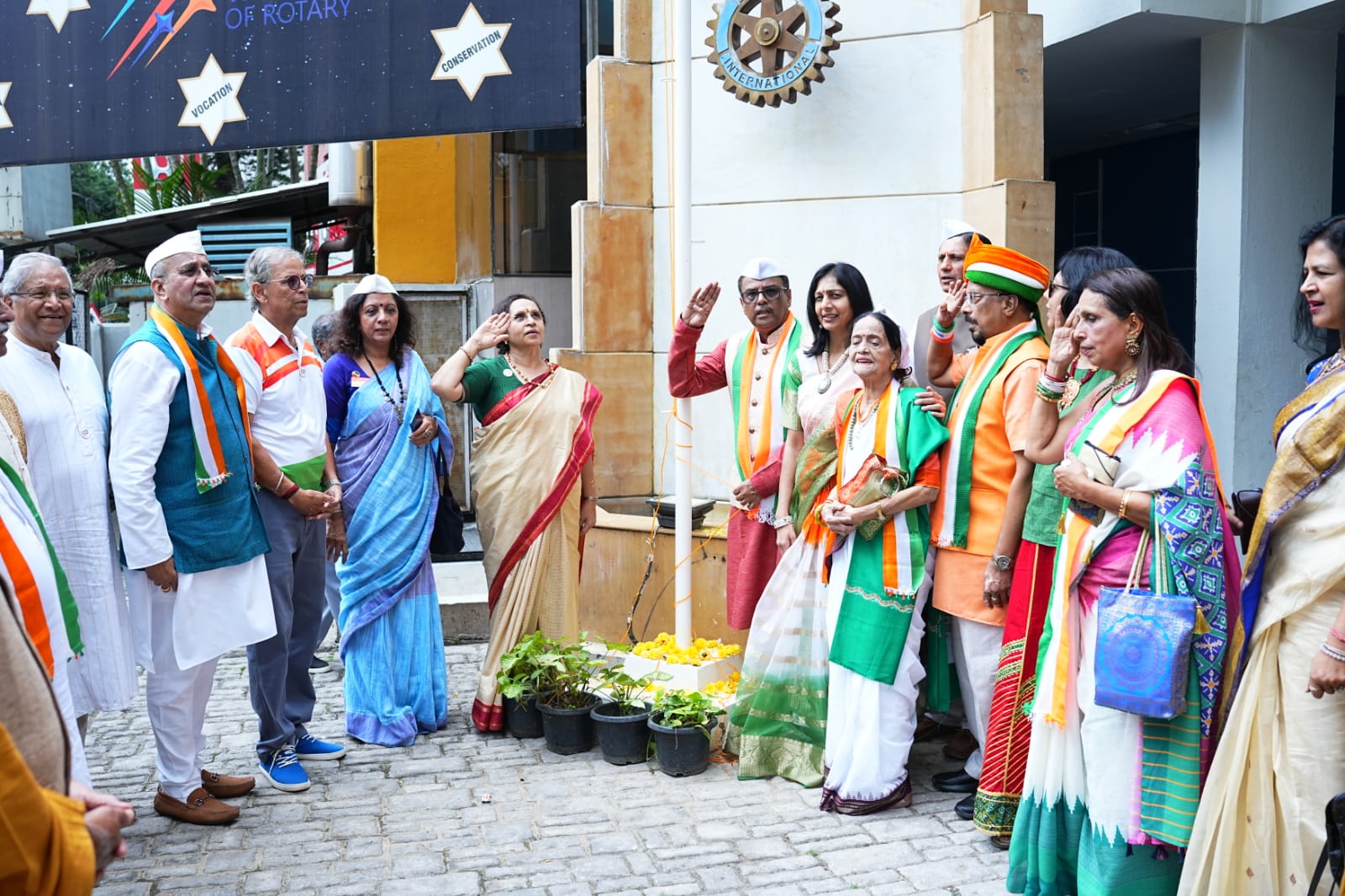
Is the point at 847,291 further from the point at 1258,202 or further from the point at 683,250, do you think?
the point at 1258,202

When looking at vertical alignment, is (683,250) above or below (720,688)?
above

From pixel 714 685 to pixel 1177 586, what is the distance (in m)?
2.38

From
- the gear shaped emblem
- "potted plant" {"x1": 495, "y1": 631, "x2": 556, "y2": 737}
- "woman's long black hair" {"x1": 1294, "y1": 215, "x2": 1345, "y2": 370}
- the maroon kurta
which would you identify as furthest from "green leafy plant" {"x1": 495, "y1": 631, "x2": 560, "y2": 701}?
"woman's long black hair" {"x1": 1294, "y1": 215, "x2": 1345, "y2": 370}

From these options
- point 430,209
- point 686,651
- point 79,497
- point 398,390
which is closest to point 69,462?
point 79,497

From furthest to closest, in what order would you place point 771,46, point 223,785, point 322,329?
point 322,329
point 771,46
point 223,785

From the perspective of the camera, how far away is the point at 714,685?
5.20 m

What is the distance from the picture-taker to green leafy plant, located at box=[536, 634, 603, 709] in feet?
17.1

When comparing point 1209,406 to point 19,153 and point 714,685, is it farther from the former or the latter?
point 19,153

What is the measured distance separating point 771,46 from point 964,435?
9.18ft

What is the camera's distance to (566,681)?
5234 millimetres

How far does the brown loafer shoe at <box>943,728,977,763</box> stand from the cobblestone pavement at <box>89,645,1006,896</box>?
0.06 metres

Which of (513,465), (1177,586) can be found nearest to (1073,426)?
(1177,586)

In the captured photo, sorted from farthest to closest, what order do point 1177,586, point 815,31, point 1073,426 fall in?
1. point 815,31
2. point 1073,426
3. point 1177,586

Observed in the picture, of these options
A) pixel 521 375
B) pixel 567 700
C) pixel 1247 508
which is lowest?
pixel 567 700
